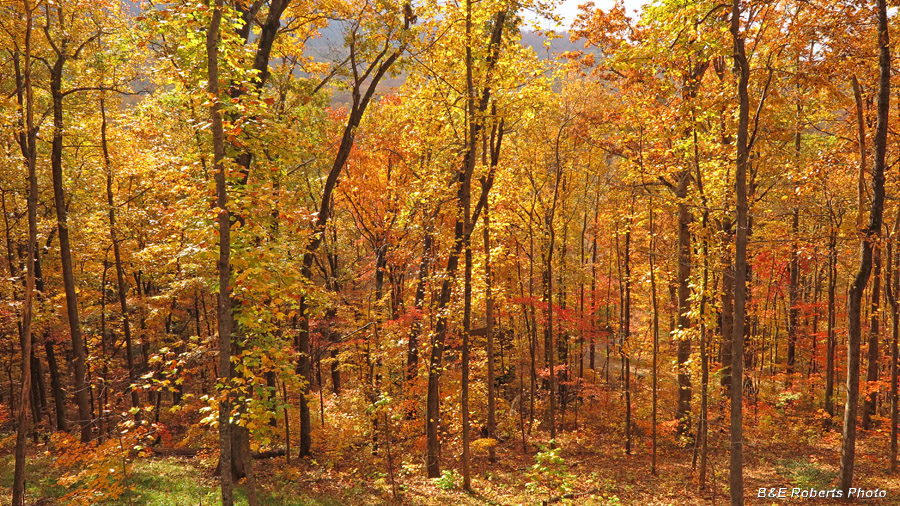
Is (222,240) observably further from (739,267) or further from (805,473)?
(805,473)

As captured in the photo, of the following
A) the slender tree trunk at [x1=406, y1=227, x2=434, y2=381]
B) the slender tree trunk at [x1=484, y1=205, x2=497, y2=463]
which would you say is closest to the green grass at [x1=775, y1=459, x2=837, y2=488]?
the slender tree trunk at [x1=484, y1=205, x2=497, y2=463]

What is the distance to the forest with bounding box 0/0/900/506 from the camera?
7.49 metres

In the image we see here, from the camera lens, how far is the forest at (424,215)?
7488 millimetres

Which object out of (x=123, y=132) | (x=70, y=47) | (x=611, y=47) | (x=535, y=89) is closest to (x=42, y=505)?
(x=70, y=47)

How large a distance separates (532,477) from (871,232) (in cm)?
858

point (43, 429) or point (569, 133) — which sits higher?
point (569, 133)

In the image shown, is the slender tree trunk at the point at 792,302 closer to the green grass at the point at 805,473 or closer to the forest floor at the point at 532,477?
the forest floor at the point at 532,477

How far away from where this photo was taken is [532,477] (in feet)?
29.4

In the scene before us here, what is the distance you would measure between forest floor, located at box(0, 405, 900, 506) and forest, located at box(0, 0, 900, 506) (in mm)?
128

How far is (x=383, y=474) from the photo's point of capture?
13.9 meters

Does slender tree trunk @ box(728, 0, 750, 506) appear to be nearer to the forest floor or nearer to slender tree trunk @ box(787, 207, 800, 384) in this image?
the forest floor

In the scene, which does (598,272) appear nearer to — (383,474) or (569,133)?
(569,133)

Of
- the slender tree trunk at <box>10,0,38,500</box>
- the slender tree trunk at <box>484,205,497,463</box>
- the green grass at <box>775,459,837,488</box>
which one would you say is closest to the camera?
the slender tree trunk at <box>10,0,38,500</box>

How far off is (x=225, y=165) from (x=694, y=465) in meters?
15.3
